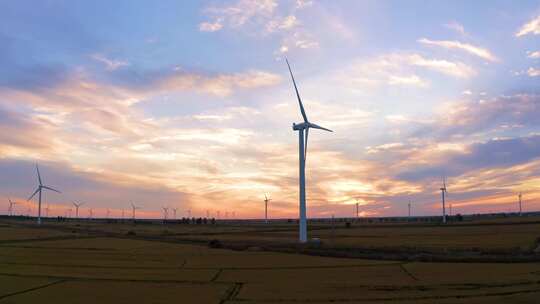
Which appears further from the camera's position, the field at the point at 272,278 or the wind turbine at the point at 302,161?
the wind turbine at the point at 302,161

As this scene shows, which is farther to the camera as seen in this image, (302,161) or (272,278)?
(302,161)

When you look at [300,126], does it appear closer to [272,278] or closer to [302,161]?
[302,161]

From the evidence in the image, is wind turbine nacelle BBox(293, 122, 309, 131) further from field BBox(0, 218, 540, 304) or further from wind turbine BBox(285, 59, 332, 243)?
field BBox(0, 218, 540, 304)

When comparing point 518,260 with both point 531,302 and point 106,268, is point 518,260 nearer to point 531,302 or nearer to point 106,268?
point 531,302

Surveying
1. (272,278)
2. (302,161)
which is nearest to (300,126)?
(302,161)

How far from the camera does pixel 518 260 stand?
45531mm

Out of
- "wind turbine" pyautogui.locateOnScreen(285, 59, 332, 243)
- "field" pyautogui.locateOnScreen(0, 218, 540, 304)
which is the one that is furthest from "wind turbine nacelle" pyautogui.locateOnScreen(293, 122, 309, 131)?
"field" pyautogui.locateOnScreen(0, 218, 540, 304)

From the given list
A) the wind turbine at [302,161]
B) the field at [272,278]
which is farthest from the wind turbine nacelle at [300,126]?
the field at [272,278]

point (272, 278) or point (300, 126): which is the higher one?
point (300, 126)

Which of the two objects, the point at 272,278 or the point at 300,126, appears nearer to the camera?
the point at 272,278

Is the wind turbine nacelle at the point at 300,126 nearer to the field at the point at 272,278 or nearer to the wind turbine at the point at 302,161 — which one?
the wind turbine at the point at 302,161

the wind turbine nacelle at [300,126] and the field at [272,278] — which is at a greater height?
the wind turbine nacelle at [300,126]

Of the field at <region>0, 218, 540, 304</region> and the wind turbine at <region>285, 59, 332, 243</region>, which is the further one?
the wind turbine at <region>285, 59, 332, 243</region>

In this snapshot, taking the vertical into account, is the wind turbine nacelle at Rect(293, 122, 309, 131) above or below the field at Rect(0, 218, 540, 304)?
above
